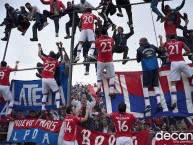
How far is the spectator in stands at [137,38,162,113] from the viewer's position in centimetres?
1012

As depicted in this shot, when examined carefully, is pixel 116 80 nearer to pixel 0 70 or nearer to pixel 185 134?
pixel 185 134

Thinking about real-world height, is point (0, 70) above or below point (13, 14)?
below

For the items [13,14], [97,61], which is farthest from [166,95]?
[13,14]

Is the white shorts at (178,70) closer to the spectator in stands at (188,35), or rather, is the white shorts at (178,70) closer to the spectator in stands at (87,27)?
the spectator in stands at (188,35)

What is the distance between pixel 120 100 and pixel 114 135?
1135 mm

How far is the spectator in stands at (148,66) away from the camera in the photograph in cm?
1012

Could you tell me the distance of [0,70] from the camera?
12734 mm

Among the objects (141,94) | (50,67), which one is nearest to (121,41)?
(141,94)

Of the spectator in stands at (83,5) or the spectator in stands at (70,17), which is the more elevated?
the spectator in stands at (83,5)

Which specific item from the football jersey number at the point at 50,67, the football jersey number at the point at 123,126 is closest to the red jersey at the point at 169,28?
the football jersey number at the point at 123,126

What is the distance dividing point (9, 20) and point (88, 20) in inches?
150

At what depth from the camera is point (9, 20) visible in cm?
1396

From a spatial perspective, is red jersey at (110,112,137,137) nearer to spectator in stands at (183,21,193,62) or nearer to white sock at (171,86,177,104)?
white sock at (171,86,177,104)

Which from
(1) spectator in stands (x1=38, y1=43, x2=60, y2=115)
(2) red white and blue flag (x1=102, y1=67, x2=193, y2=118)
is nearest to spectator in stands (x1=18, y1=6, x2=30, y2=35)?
(1) spectator in stands (x1=38, y1=43, x2=60, y2=115)
